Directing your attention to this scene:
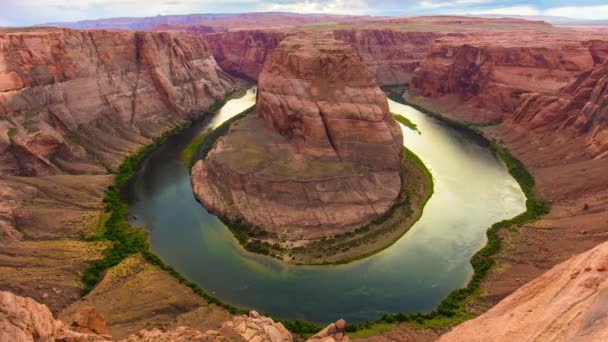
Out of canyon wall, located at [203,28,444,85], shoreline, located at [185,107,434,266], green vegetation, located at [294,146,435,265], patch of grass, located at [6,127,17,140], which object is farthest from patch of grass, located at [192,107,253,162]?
canyon wall, located at [203,28,444,85]

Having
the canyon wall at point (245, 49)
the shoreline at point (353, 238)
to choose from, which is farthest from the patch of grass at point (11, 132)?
the canyon wall at point (245, 49)

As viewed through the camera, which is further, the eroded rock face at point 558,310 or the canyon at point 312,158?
the canyon at point 312,158

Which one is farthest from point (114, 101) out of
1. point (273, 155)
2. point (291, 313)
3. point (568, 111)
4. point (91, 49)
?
point (568, 111)

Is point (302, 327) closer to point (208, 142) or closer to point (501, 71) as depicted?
point (208, 142)

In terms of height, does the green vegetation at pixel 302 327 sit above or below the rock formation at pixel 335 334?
below

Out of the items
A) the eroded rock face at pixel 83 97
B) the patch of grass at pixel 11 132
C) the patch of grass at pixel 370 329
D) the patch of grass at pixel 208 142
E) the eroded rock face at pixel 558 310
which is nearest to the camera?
the eroded rock face at pixel 558 310

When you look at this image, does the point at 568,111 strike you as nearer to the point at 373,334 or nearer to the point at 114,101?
the point at 373,334

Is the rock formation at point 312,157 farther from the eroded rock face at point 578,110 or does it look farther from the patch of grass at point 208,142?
the eroded rock face at point 578,110
